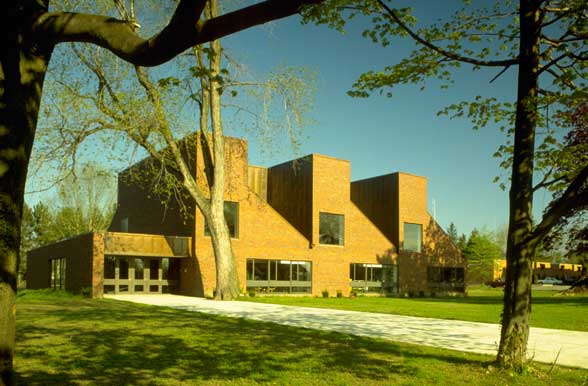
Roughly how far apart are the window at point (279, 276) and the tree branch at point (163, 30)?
90.9 ft

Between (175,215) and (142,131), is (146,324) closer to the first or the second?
(142,131)

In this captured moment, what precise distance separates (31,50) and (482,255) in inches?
2694

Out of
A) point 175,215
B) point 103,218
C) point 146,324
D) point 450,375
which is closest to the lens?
point 450,375

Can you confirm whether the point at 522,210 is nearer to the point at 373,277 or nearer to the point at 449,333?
the point at 449,333

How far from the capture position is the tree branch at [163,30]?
3.83m

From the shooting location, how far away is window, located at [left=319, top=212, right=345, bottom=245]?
3509 centimetres

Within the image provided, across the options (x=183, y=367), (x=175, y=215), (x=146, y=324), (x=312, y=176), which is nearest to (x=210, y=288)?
(x=175, y=215)

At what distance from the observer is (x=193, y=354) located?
830 centimetres

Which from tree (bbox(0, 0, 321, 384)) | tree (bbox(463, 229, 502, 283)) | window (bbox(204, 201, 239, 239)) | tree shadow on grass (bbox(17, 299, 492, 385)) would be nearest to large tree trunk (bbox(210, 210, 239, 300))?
window (bbox(204, 201, 239, 239))

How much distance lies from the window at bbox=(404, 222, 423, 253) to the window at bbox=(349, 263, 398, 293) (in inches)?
82.2

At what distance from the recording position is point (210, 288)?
29250 millimetres

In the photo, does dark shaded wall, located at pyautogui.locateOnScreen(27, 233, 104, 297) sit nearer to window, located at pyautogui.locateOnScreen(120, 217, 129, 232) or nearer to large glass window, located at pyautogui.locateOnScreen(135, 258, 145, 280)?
large glass window, located at pyautogui.locateOnScreen(135, 258, 145, 280)

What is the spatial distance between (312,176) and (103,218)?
1006 inches

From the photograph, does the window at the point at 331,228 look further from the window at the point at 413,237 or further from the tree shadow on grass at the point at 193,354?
the tree shadow on grass at the point at 193,354
